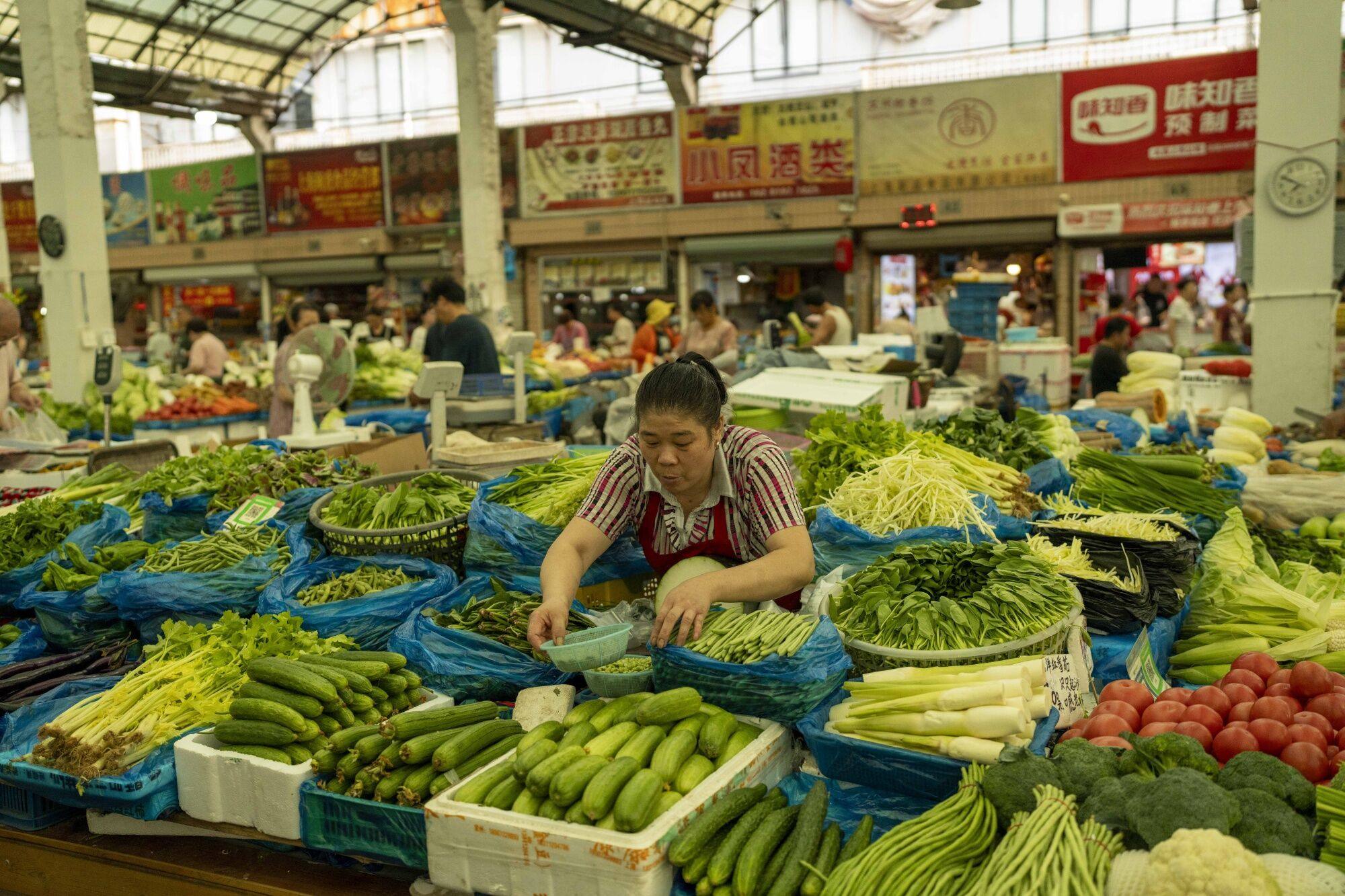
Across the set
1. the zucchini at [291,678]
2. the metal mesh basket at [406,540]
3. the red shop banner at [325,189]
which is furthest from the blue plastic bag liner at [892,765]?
the red shop banner at [325,189]

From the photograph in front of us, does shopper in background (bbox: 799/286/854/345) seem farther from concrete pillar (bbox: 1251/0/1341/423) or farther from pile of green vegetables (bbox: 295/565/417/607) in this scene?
pile of green vegetables (bbox: 295/565/417/607)

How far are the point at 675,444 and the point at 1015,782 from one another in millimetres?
1159

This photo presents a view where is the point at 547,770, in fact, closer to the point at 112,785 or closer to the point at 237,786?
the point at 237,786

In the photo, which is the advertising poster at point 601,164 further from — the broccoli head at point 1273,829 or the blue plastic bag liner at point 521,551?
the broccoli head at point 1273,829

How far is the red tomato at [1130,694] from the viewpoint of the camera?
2756mm

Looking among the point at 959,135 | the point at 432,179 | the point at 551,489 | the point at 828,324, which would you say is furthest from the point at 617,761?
the point at 432,179

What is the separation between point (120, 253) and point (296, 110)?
20.1 ft

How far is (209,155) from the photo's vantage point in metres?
26.9

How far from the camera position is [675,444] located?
2807 millimetres

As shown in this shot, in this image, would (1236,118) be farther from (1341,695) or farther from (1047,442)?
(1341,695)

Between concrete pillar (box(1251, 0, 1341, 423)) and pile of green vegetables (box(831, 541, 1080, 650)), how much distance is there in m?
6.89

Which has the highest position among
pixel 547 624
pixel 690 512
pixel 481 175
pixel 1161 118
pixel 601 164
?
pixel 601 164

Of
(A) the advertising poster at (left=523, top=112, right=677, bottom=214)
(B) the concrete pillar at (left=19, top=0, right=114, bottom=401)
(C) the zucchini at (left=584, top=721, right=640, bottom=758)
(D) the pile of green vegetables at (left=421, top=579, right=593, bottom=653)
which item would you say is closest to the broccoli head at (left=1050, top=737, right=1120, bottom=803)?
(C) the zucchini at (left=584, top=721, right=640, bottom=758)

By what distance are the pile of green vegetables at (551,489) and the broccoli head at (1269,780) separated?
2.10 metres
